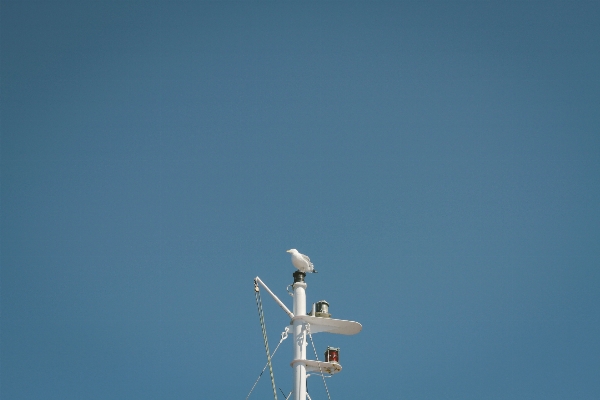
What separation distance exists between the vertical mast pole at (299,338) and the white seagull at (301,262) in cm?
27

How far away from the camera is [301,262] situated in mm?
30281

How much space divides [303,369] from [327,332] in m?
2.51

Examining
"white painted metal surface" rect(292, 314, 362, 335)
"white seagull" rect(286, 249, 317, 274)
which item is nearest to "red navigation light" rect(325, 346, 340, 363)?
"white painted metal surface" rect(292, 314, 362, 335)

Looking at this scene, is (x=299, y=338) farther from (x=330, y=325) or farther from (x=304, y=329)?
(x=330, y=325)

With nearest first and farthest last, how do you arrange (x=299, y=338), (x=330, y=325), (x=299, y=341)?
(x=299, y=341), (x=299, y=338), (x=330, y=325)

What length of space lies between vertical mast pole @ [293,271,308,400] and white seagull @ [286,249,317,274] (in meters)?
0.27

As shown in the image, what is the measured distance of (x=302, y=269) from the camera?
99.6ft

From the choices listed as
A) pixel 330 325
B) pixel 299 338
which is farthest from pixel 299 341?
pixel 330 325

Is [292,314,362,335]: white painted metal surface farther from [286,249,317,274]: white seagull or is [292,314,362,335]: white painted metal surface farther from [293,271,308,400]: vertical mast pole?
[286,249,317,274]: white seagull

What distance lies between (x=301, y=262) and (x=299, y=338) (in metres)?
3.46

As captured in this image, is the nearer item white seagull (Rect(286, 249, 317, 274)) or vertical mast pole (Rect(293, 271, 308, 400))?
vertical mast pole (Rect(293, 271, 308, 400))

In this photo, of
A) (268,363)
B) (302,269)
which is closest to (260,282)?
(302,269)

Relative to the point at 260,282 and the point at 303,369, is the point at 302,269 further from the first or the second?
the point at 303,369

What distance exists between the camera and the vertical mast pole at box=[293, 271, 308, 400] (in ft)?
88.7
